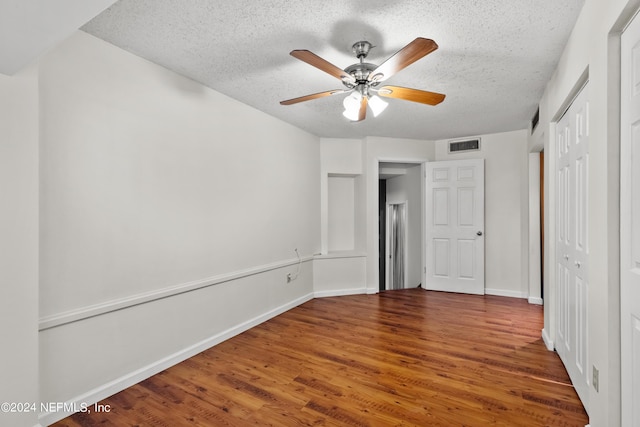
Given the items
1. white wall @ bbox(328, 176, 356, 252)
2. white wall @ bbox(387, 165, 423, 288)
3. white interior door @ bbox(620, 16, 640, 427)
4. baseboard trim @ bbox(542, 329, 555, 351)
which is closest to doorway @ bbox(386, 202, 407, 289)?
white wall @ bbox(387, 165, 423, 288)

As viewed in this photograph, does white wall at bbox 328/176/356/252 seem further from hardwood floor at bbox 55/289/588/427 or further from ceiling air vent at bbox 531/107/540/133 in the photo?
ceiling air vent at bbox 531/107/540/133

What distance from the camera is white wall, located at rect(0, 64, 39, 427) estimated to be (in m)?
1.66

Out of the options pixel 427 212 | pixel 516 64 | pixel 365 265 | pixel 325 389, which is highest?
pixel 516 64

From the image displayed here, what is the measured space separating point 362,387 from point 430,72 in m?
2.56

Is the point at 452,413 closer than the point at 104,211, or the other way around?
the point at 452,413

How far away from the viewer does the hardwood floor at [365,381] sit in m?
1.98

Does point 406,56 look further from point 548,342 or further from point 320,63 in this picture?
point 548,342

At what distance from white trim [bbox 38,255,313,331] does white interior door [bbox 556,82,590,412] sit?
111 inches

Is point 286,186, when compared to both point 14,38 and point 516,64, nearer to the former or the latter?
point 516,64

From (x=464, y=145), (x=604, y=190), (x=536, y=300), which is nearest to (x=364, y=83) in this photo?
(x=604, y=190)

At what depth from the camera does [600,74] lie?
1.59m

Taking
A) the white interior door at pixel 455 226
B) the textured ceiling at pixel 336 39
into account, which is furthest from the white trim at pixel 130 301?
the white interior door at pixel 455 226

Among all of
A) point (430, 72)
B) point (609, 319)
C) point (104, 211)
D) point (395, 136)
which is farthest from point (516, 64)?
point (104, 211)

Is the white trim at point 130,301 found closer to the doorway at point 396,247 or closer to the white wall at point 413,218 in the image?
the white wall at point 413,218
